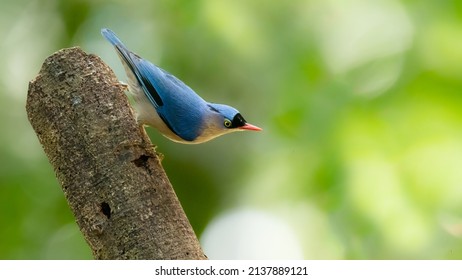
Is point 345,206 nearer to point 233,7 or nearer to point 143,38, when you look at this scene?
point 233,7

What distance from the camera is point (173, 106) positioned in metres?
3.95

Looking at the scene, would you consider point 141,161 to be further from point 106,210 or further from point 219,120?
point 219,120

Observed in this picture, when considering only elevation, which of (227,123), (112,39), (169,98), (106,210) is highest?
(112,39)

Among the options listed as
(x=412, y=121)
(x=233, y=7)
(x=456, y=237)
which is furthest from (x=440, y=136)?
(x=233, y=7)

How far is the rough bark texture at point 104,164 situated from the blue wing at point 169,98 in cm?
52

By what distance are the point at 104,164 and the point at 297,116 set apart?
5.47 ft

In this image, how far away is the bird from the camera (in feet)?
12.9

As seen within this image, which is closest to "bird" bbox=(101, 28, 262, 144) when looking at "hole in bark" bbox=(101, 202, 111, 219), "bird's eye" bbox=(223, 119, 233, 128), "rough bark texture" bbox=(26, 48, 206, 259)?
"bird's eye" bbox=(223, 119, 233, 128)

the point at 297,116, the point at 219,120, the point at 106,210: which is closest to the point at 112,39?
the point at 219,120

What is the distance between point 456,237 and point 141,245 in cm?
201

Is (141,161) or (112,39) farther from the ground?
(112,39)

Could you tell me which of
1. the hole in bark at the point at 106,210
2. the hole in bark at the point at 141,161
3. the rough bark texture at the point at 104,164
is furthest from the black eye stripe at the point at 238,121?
the hole in bark at the point at 106,210

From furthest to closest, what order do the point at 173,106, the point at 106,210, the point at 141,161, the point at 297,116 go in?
the point at 297,116 < the point at 173,106 < the point at 141,161 < the point at 106,210

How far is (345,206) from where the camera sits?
4008 millimetres
